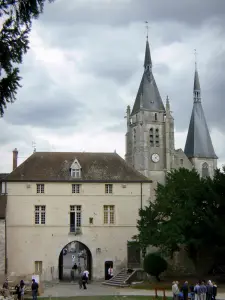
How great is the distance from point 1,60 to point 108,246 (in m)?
30.6

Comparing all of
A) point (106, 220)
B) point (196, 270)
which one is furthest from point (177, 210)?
point (106, 220)

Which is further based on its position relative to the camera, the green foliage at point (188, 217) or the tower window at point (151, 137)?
the tower window at point (151, 137)

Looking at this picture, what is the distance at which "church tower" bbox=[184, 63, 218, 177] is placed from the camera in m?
92.9

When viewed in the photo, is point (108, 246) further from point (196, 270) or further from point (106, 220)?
point (196, 270)

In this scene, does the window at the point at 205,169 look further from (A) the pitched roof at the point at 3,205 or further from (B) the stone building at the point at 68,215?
(A) the pitched roof at the point at 3,205

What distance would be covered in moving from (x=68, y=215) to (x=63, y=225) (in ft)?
2.90

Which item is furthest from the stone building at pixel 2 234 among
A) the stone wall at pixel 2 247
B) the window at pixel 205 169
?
the window at pixel 205 169

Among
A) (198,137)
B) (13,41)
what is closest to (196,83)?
(198,137)

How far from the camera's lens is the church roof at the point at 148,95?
88625 mm

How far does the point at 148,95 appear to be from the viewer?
89.5 m

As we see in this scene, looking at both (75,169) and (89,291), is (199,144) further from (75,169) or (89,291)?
(89,291)

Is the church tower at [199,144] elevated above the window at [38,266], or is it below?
above

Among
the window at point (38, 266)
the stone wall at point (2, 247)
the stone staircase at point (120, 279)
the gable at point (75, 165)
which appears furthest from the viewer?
the gable at point (75, 165)

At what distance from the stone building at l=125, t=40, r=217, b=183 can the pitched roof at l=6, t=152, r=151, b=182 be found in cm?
3839
